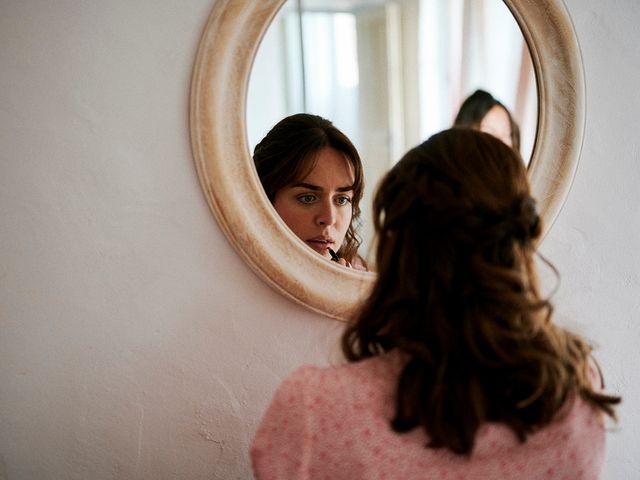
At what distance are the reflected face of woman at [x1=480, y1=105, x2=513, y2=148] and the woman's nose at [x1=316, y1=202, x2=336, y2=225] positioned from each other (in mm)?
347

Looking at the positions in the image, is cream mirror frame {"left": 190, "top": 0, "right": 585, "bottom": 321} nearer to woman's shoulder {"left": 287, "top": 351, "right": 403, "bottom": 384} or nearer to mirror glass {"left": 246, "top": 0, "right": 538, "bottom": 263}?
mirror glass {"left": 246, "top": 0, "right": 538, "bottom": 263}

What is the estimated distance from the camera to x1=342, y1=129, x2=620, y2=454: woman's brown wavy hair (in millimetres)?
718

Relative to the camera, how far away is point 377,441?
0.73m

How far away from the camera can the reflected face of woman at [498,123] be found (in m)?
1.20

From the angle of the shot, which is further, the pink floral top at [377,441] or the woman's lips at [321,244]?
the woman's lips at [321,244]

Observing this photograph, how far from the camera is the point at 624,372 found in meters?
1.30

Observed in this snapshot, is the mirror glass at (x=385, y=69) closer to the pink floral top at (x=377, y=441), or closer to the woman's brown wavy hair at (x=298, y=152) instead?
the woman's brown wavy hair at (x=298, y=152)

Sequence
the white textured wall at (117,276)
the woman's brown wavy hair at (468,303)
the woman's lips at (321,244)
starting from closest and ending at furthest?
the woman's brown wavy hair at (468,303) → the white textured wall at (117,276) → the woman's lips at (321,244)

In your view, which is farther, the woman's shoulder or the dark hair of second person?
the dark hair of second person

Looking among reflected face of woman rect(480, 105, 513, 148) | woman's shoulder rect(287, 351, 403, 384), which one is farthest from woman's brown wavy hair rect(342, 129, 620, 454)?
reflected face of woman rect(480, 105, 513, 148)

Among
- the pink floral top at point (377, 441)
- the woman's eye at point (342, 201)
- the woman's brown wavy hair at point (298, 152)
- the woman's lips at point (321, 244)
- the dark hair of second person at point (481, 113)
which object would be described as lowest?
the pink floral top at point (377, 441)

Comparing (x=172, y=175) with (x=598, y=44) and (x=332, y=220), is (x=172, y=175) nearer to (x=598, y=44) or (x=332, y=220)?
(x=332, y=220)

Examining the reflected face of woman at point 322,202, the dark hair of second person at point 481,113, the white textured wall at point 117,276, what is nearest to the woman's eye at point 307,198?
the reflected face of woman at point 322,202

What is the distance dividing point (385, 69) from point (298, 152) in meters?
0.22
